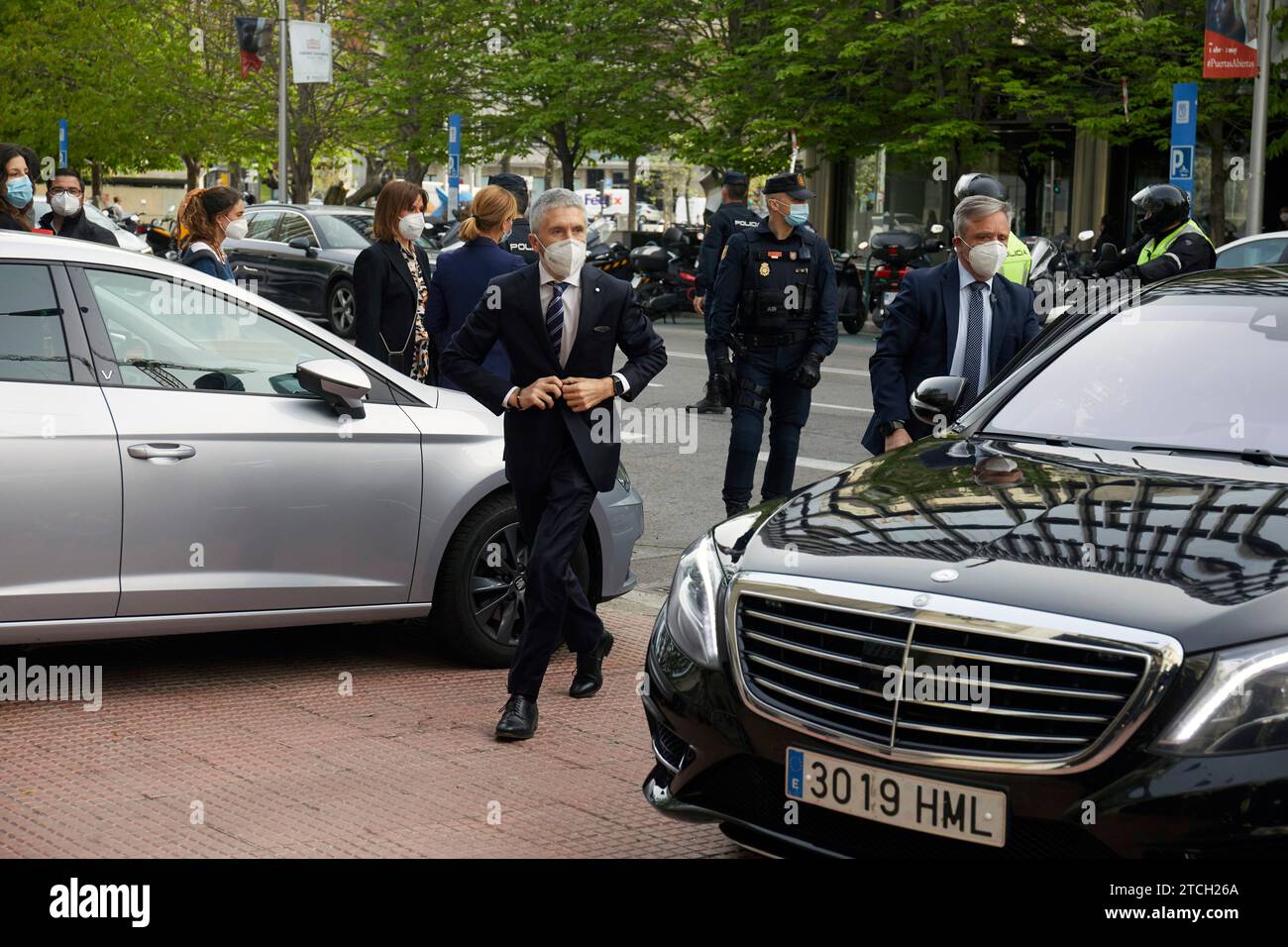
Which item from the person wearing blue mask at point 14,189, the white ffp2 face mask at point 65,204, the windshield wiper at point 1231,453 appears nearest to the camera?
the windshield wiper at point 1231,453

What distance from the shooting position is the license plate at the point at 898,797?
343cm

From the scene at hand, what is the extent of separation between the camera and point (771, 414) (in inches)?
343

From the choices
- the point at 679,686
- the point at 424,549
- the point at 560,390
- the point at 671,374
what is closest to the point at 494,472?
the point at 424,549

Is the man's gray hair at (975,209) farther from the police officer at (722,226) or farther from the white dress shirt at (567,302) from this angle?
the police officer at (722,226)

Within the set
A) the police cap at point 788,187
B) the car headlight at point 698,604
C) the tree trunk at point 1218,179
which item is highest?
the tree trunk at point 1218,179

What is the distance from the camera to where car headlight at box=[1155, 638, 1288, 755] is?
3189mm

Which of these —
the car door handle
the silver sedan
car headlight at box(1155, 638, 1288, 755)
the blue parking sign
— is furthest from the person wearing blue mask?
the blue parking sign

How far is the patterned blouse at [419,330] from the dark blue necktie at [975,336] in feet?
9.77

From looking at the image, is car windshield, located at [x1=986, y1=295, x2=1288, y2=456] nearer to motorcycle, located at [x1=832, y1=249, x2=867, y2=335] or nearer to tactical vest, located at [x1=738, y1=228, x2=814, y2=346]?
tactical vest, located at [x1=738, y1=228, x2=814, y2=346]

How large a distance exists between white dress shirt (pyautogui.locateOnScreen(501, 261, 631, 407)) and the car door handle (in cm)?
113

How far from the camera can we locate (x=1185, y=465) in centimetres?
426

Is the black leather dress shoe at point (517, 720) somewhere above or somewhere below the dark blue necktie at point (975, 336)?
below

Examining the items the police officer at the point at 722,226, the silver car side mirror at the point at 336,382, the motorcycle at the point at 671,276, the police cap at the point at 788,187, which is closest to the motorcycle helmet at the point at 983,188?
the police cap at the point at 788,187
